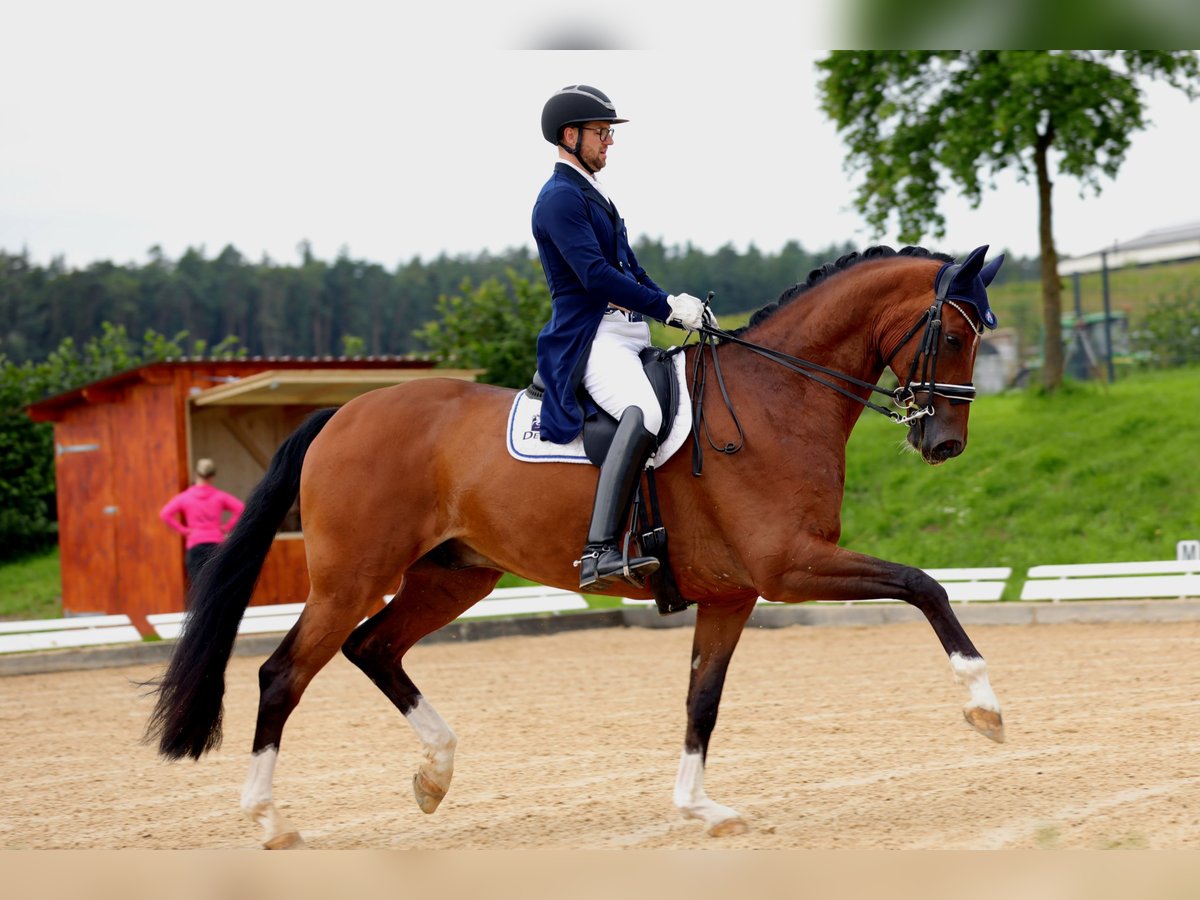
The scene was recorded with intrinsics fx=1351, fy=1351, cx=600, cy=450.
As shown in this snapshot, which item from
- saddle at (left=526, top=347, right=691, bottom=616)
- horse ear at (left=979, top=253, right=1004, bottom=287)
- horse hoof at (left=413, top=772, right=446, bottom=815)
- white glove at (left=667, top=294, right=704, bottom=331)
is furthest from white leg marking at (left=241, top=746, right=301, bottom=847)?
horse ear at (left=979, top=253, right=1004, bottom=287)

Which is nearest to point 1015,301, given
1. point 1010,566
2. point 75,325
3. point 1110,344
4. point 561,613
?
point 1110,344

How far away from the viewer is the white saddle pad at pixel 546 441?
578 cm

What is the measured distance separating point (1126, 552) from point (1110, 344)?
22.7 ft

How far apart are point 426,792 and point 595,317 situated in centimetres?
228

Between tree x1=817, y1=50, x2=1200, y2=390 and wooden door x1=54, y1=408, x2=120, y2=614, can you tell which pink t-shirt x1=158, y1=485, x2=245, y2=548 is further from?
tree x1=817, y1=50, x2=1200, y2=390

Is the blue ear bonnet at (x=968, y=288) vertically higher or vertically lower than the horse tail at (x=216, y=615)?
higher

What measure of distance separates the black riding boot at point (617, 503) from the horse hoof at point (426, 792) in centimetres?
125

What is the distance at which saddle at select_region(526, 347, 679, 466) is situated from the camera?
5793mm

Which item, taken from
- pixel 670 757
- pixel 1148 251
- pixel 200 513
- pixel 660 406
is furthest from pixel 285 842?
pixel 1148 251

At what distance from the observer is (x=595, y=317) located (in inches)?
237

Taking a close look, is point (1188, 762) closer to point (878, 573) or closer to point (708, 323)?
point (878, 573)

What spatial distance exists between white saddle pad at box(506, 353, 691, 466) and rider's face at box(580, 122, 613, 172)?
946 mm

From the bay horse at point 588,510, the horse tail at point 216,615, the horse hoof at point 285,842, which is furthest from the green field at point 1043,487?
the horse hoof at point 285,842

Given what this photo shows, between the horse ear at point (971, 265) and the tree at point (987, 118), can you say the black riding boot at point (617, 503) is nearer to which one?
the horse ear at point (971, 265)
